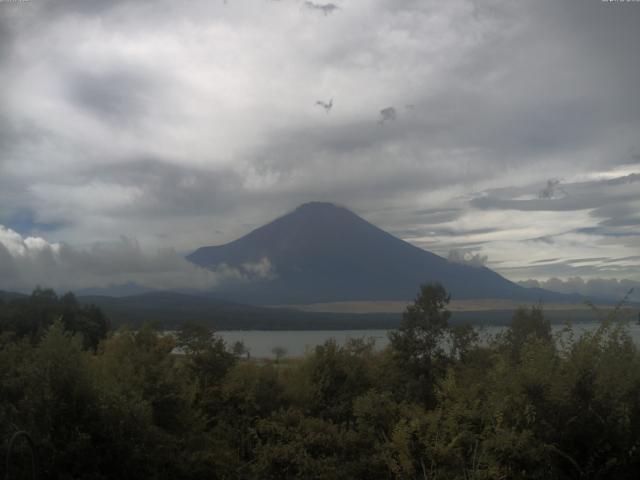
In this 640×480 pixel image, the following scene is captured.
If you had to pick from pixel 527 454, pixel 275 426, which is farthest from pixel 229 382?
pixel 527 454

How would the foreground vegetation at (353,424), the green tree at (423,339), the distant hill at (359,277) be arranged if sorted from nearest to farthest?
1. the foreground vegetation at (353,424)
2. the green tree at (423,339)
3. the distant hill at (359,277)

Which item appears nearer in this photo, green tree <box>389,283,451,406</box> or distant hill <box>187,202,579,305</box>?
green tree <box>389,283,451,406</box>

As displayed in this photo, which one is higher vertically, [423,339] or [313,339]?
[423,339]

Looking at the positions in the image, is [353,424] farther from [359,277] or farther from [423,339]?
[359,277]

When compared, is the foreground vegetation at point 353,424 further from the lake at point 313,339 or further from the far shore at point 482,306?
the far shore at point 482,306

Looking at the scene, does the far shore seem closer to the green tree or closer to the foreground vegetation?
the green tree

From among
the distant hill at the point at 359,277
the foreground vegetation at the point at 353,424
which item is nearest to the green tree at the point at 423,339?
the foreground vegetation at the point at 353,424

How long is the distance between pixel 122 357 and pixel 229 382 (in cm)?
260

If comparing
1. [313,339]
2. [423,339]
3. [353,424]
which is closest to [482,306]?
[313,339]

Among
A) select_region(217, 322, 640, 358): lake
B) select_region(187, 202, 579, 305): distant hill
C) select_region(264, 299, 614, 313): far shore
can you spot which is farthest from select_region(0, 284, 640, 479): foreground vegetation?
select_region(187, 202, 579, 305): distant hill

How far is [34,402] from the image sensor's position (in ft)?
30.0

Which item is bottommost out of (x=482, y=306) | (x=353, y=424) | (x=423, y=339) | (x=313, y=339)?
(x=313, y=339)

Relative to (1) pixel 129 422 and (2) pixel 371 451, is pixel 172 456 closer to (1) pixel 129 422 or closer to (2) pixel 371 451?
(1) pixel 129 422

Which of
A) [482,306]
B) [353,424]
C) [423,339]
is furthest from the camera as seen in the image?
[482,306]
